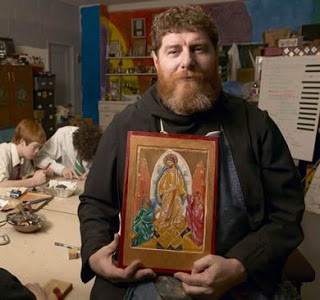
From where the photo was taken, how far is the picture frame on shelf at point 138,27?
608 centimetres

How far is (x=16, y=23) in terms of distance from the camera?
5391 millimetres

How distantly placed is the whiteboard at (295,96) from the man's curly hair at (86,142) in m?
1.49

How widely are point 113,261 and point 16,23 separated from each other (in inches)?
210

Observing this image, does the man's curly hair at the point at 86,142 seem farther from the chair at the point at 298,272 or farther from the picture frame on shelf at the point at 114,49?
the picture frame on shelf at the point at 114,49

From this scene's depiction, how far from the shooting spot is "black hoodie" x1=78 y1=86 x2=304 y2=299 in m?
0.98

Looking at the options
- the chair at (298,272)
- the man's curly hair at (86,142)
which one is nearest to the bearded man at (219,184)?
the chair at (298,272)

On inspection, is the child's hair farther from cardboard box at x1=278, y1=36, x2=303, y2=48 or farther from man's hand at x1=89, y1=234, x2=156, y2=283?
cardboard box at x1=278, y1=36, x2=303, y2=48

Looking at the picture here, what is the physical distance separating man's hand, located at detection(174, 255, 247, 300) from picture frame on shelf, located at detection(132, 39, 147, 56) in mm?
5474

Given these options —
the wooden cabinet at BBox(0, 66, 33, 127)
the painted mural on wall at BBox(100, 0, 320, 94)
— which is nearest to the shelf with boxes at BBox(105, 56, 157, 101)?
the painted mural on wall at BBox(100, 0, 320, 94)

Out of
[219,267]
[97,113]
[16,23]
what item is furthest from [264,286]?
[97,113]

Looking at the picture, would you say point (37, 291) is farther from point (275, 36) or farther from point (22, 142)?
point (275, 36)

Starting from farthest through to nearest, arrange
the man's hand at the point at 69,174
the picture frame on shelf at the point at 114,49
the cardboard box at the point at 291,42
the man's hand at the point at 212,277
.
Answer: the picture frame on shelf at the point at 114,49 < the cardboard box at the point at 291,42 < the man's hand at the point at 69,174 < the man's hand at the point at 212,277

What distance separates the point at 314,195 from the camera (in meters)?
3.15

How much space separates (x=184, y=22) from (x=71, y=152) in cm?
209
